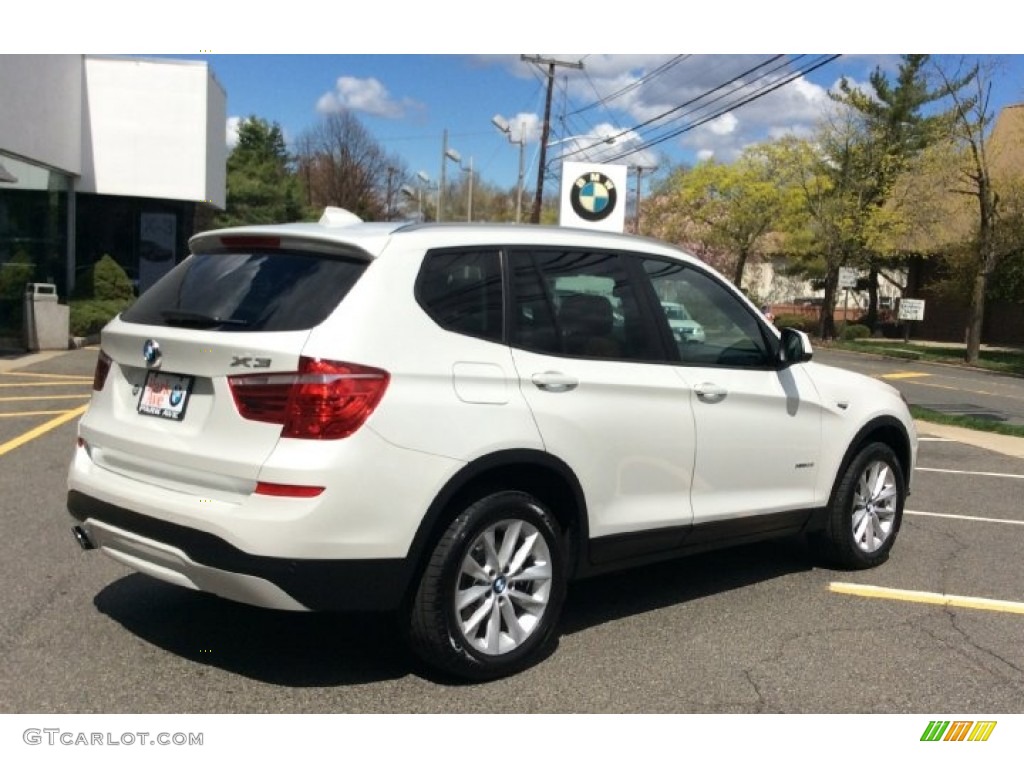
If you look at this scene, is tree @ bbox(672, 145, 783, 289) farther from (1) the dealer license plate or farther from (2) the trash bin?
(1) the dealer license plate

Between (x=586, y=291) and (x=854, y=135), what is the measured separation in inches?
1441

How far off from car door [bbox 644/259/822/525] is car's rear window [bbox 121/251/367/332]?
5.76 feet

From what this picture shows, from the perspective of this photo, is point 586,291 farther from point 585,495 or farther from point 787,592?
point 787,592

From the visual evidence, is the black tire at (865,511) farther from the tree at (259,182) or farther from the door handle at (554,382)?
the tree at (259,182)

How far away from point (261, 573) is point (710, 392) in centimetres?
237

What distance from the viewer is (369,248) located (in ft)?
12.3

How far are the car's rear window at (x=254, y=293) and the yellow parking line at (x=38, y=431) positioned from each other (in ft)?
16.4

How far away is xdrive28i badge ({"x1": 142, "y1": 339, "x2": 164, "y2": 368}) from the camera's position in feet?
12.5

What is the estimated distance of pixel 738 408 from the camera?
4883 mm

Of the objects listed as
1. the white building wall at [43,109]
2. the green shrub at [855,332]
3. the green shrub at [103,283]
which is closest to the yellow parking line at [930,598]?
the white building wall at [43,109]

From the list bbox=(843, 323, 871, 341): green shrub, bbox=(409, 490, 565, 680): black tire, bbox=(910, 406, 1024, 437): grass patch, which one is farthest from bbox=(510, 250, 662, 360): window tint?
bbox=(843, 323, 871, 341): green shrub

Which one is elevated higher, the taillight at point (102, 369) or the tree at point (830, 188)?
the tree at point (830, 188)

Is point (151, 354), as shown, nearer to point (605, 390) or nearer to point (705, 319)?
point (605, 390)
